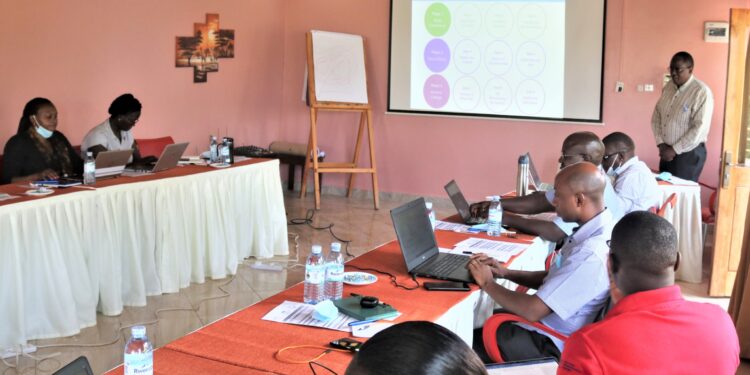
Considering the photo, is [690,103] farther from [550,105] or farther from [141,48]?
[141,48]

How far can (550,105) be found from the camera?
8.51 metres

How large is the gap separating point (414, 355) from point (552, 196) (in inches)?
144

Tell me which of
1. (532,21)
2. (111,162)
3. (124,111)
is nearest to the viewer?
(111,162)

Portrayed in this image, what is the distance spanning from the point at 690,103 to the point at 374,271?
15.0ft

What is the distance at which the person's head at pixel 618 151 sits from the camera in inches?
205

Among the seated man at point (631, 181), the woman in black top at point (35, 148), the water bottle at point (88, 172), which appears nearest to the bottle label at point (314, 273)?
the seated man at point (631, 181)

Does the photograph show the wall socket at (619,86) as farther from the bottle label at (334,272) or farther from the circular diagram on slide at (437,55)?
the bottle label at (334,272)

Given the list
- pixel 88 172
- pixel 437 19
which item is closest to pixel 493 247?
pixel 88 172

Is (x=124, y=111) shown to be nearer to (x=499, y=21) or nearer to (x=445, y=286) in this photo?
(x=445, y=286)

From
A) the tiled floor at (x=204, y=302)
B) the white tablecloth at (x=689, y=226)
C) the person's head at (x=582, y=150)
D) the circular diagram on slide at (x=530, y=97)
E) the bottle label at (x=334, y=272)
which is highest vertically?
the circular diagram on slide at (x=530, y=97)

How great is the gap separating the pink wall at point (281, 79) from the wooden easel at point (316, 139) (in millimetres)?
244

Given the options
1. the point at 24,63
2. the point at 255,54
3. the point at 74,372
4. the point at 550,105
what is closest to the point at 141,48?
the point at 24,63

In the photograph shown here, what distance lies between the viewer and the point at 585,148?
450cm

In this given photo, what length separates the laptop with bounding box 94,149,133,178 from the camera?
534 centimetres
